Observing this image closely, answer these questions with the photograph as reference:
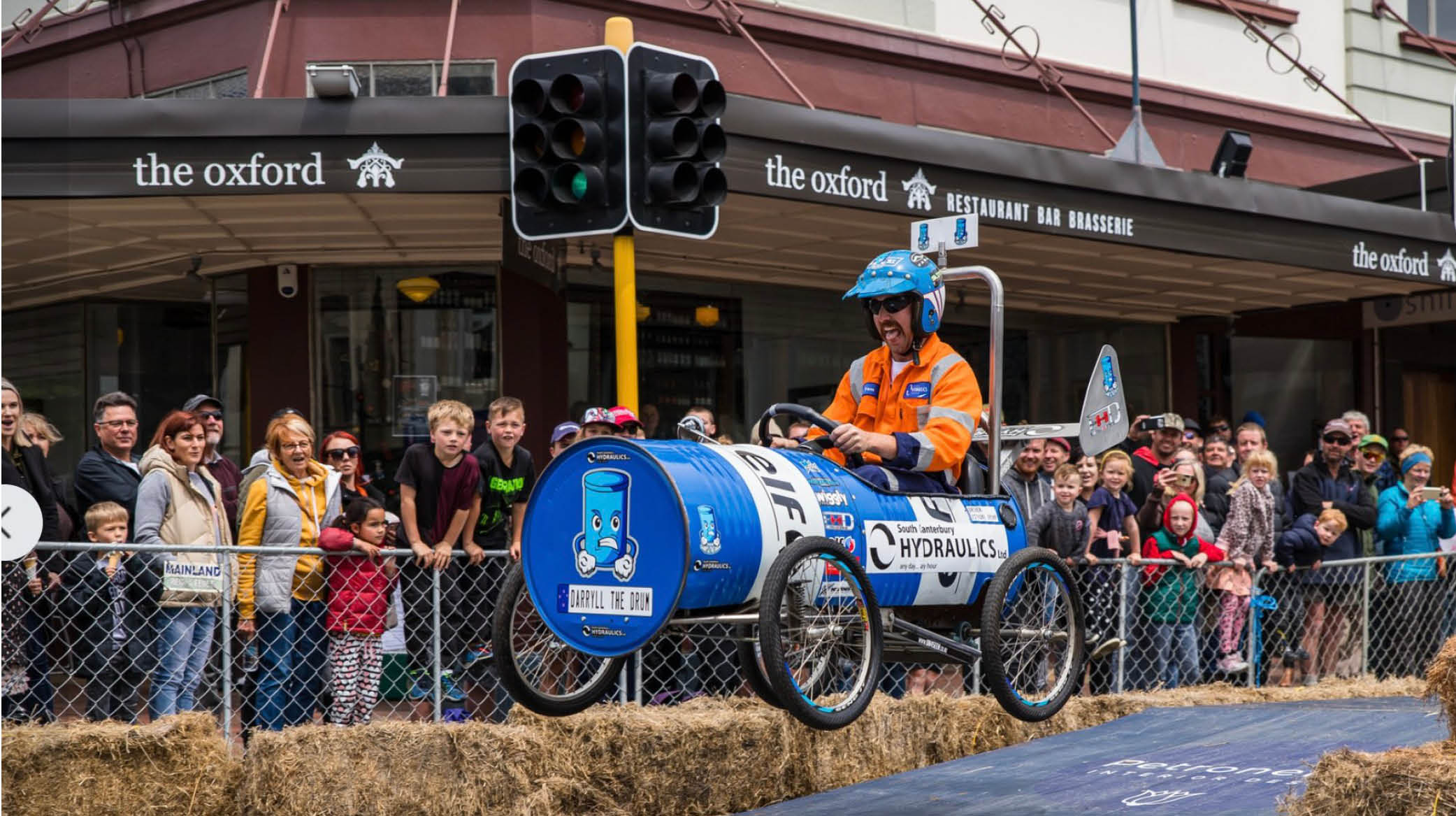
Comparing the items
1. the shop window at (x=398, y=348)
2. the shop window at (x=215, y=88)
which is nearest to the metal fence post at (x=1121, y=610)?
the shop window at (x=398, y=348)

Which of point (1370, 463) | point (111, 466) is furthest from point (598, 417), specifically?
point (1370, 463)

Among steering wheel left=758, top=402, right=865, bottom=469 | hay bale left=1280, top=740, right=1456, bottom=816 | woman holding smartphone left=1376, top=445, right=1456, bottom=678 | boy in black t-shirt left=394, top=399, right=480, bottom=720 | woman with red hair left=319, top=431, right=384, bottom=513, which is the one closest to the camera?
hay bale left=1280, top=740, right=1456, bottom=816

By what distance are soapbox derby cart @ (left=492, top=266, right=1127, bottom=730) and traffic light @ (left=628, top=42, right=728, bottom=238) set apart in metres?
1.22

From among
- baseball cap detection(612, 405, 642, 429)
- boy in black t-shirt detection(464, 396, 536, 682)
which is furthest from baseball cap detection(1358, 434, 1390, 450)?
baseball cap detection(612, 405, 642, 429)

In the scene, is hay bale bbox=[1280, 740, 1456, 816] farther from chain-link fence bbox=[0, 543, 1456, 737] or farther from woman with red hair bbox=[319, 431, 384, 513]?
woman with red hair bbox=[319, 431, 384, 513]

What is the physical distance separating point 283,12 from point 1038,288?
7852mm

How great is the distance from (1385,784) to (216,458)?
709 centimetres

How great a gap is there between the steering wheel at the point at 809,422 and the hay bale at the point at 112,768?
320 centimetres

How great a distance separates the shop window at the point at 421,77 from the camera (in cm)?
1452

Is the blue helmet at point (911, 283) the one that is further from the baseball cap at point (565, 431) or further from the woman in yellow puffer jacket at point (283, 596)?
the baseball cap at point (565, 431)

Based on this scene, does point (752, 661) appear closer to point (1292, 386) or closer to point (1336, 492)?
point (1336, 492)

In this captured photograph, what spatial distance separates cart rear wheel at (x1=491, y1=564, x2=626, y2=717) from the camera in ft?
21.8

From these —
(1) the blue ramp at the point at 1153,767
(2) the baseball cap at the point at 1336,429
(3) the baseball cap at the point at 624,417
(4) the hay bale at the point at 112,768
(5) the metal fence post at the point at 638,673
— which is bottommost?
(1) the blue ramp at the point at 1153,767

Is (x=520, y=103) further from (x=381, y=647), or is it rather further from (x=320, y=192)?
(x=320, y=192)
